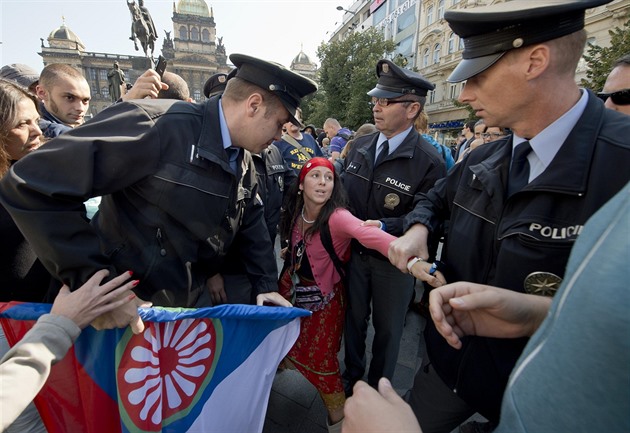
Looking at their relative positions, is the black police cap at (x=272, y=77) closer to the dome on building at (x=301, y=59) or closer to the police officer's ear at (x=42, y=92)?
the police officer's ear at (x=42, y=92)

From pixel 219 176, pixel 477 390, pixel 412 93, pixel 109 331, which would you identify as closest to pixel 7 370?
pixel 109 331

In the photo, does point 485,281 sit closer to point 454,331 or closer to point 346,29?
point 454,331

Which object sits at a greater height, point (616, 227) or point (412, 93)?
point (412, 93)

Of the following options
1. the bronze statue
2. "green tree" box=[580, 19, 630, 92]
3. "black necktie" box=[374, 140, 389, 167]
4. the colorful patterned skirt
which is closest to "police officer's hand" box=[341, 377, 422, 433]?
the colorful patterned skirt

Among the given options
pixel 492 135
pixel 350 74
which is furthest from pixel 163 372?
pixel 350 74

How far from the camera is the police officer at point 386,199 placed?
2.55m

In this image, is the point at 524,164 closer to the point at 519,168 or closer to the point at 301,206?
the point at 519,168

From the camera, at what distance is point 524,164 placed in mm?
1414

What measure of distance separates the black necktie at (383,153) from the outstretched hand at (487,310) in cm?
172

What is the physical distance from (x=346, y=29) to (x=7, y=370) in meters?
60.7

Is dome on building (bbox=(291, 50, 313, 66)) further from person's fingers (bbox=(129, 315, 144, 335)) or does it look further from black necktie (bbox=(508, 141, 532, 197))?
person's fingers (bbox=(129, 315, 144, 335))

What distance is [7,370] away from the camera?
98cm

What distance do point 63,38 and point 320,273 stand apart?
263 ft

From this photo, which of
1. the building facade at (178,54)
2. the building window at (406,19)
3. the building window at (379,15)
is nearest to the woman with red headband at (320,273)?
the building window at (406,19)
